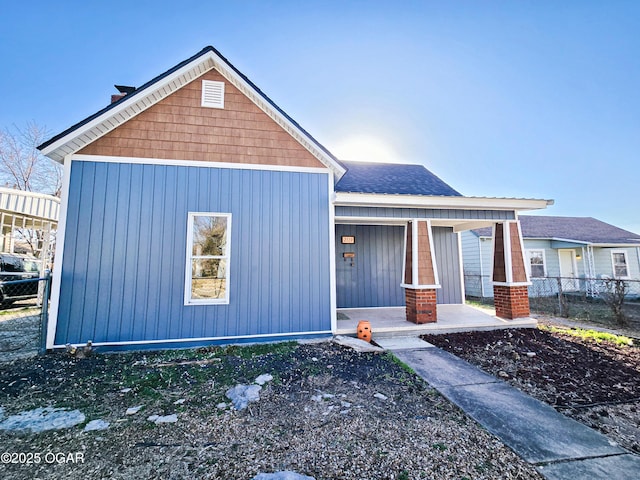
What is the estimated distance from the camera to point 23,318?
7688mm

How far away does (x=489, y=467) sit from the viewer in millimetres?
2162

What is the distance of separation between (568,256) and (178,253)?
19.0 m

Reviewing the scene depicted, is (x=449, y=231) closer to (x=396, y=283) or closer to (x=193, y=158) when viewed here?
(x=396, y=283)

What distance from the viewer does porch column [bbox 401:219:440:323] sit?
6430mm

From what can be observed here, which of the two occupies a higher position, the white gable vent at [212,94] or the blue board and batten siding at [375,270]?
the white gable vent at [212,94]

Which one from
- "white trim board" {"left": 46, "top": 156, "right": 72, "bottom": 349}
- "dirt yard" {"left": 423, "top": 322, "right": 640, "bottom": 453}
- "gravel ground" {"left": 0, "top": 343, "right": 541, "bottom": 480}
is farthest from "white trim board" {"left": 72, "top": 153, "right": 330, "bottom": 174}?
"dirt yard" {"left": 423, "top": 322, "right": 640, "bottom": 453}

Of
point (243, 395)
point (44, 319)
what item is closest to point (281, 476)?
point (243, 395)

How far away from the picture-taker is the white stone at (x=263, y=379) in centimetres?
378

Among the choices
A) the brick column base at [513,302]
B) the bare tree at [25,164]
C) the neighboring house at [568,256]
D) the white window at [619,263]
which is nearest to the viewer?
the brick column base at [513,302]

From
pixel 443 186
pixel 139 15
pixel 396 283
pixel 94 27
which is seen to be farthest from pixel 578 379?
pixel 94 27

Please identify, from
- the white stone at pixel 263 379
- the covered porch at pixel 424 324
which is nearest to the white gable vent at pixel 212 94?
the white stone at pixel 263 379

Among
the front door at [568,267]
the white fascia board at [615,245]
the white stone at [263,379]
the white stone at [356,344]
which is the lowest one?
the white stone at [263,379]

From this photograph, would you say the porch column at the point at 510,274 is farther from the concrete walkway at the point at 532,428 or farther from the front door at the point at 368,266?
the concrete walkway at the point at 532,428

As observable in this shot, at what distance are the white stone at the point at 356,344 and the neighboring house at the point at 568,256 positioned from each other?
10.5 meters
